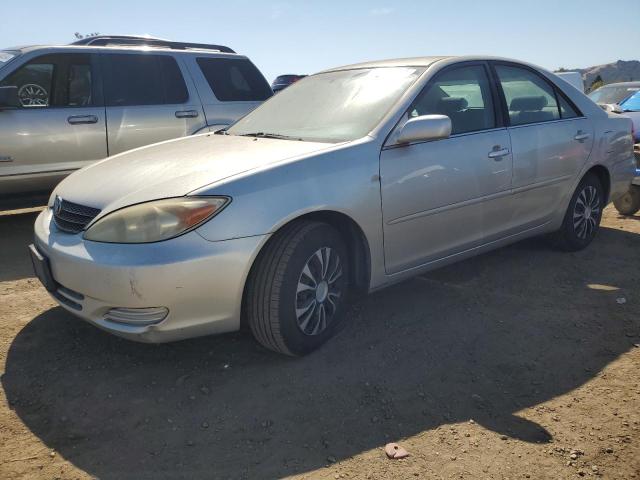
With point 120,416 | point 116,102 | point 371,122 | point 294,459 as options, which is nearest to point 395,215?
point 371,122

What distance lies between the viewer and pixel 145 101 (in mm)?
5789

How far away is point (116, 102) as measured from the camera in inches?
Result: 221

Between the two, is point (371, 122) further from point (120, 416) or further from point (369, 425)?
point (120, 416)

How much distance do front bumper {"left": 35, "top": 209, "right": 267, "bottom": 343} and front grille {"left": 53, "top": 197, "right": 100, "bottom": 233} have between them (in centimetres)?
11

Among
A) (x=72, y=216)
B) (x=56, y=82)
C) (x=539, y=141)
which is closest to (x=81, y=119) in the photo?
(x=56, y=82)

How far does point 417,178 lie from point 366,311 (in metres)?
0.95

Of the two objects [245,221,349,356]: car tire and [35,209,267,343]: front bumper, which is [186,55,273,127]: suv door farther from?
[35,209,267,343]: front bumper

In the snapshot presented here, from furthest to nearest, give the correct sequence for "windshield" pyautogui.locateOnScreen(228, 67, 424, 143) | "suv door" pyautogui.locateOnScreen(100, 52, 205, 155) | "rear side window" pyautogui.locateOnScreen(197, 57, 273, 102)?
"rear side window" pyautogui.locateOnScreen(197, 57, 273, 102) → "suv door" pyautogui.locateOnScreen(100, 52, 205, 155) → "windshield" pyautogui.locateOnScreen(228, 67, 424, 143)

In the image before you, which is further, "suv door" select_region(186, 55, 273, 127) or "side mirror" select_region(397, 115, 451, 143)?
"suv door" select_region(186, 55, 273, 127)

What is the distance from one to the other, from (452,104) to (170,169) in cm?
194

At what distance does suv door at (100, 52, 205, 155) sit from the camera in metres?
5.59

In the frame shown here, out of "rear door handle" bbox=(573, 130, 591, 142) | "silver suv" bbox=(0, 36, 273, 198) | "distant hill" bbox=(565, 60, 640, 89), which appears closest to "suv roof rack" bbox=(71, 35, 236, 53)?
"silver suv" bbox=(0, 36, 273, 198)

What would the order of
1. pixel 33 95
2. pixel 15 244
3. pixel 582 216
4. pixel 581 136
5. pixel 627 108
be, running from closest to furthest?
pixel 581 136, pixel 582 216, pixel 15 244, pixel 33 95, pixel 627 108

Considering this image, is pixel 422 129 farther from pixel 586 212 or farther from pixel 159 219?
pixel 586 212
